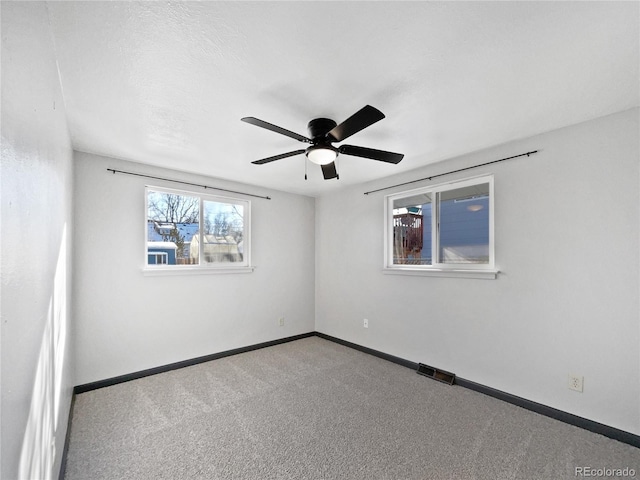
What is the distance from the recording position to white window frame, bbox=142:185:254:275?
339cm

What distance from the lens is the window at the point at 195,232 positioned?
3.49m

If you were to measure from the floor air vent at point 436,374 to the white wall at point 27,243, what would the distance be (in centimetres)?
315

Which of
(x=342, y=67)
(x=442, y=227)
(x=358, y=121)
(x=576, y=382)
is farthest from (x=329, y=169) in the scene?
(x=576, y=382)

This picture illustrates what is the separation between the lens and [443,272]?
3268 mm

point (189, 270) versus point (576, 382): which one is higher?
point (189, 270)

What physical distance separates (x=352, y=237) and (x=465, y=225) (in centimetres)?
164

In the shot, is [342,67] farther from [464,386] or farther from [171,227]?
[464,386]

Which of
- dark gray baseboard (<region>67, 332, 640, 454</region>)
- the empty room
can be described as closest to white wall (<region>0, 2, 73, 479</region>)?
the empty room

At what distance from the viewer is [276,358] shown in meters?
3.89

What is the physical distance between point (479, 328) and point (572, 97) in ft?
6.87

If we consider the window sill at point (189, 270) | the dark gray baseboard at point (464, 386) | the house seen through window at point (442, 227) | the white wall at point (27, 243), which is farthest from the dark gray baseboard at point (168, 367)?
the house seen through window at point (442, 227)

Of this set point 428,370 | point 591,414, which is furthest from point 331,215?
point 591,414

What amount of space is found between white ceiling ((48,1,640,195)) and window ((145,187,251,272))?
3.38 ft

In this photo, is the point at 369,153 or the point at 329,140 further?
the point at 369,153
